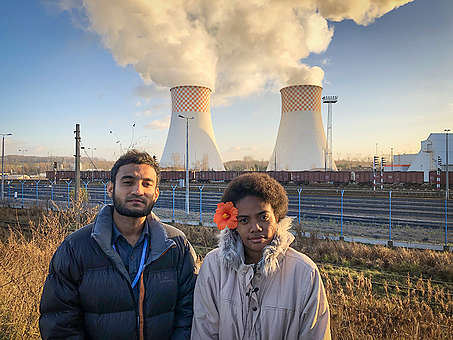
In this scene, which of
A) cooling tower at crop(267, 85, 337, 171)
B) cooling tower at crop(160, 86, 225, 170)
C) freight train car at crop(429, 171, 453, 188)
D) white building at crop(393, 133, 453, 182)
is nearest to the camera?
freight train car at crop(429, 171, 453, 188)

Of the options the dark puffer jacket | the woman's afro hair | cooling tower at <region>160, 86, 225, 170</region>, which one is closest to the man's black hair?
the dark puffer jacket

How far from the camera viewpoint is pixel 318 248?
6.52 meters

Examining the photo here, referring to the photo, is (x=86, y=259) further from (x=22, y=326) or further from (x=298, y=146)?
(x=298, y=146)

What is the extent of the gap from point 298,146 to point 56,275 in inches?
1034

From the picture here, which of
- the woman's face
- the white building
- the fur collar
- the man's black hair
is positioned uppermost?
the white building

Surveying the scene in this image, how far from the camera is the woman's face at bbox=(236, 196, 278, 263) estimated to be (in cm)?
138

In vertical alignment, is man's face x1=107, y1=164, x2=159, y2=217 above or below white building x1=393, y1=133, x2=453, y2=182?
below

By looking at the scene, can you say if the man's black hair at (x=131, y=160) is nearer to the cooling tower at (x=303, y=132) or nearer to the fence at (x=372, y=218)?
the fence at (x=372, y=218)

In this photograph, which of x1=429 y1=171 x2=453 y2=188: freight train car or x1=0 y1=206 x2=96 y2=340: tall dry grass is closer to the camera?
x1=0 y1=206 x2=96 y2=340: tall dry grass

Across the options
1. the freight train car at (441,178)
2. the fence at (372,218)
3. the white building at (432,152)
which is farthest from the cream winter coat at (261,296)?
the white building at (432,152)

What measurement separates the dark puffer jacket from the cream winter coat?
195 mm

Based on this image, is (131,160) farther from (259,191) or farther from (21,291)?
(21,291)

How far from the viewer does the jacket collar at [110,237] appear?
1.44 metres

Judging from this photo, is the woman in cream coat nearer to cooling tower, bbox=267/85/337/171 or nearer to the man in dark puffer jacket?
the man in dark puffer jacket
